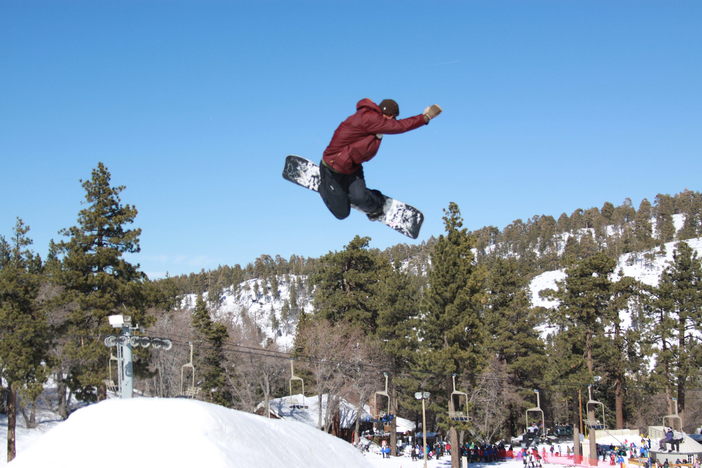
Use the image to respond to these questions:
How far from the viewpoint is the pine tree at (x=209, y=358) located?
47.8 meters

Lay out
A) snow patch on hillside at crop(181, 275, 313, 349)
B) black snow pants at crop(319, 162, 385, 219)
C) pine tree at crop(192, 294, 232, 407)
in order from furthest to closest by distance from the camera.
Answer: snow patch on hillside at crop(181, 275, 313, 349) < pine tree at crop(192, 294, 232, 407) < black snow pants at crop(319, 162, 385, 219)

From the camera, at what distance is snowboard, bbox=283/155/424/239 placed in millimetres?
Answer: 6914

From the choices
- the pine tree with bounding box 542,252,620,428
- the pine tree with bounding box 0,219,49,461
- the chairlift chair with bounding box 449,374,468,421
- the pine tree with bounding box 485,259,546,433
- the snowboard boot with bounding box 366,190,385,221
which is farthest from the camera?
the pine tree with bounding box 485,259,546,433

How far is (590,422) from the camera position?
124 feet

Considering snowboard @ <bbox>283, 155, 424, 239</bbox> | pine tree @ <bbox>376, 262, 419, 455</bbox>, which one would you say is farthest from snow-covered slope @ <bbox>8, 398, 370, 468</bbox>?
pine tree @ <bbox>376, 262, 419, 455</bbox>

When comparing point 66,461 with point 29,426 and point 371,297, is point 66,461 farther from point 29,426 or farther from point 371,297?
point 371,297

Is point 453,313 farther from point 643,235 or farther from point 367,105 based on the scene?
point 643,235

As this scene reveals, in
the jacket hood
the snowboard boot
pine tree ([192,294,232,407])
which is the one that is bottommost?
pine tree ([192,294,232,407])

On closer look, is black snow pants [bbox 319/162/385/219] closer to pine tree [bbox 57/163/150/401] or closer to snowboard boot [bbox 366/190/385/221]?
snowboard boot [bbox 366/190/385/221]

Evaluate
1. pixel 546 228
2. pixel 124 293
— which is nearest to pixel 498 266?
pixel 124 293

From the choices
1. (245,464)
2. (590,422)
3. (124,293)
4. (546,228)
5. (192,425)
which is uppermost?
(546,228)

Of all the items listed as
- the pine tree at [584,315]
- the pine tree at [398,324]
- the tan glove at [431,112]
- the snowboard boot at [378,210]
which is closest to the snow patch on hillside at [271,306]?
the pine tree at [398,324]

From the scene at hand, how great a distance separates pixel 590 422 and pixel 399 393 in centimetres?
1492

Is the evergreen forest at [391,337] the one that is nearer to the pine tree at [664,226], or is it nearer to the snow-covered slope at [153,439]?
the snow-covered slope at [153,439]
